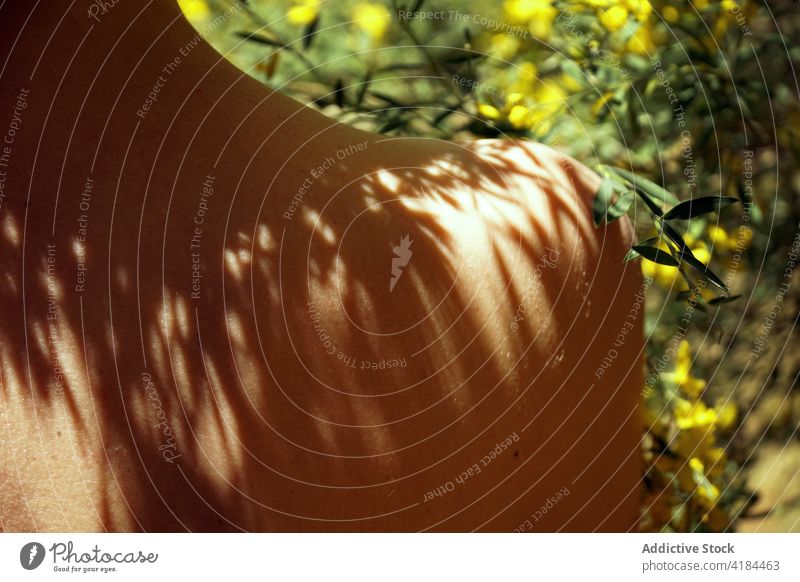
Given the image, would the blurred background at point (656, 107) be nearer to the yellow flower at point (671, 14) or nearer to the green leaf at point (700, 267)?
the yellow flower at point (671, 14)

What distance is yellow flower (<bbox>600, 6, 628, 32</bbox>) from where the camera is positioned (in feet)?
4.17

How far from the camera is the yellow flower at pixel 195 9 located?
1100mm

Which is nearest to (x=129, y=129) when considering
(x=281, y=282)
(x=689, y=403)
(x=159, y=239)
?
(x=159, y=239)

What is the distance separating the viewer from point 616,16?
127cm

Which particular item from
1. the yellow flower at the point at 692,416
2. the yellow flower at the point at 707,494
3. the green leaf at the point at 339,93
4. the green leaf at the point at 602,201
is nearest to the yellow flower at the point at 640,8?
the green leaf at the point at 602,201

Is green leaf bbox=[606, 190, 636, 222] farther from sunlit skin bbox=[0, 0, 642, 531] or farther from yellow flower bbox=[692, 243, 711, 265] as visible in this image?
yellow flower bbox=[692, 243, 711, 265]

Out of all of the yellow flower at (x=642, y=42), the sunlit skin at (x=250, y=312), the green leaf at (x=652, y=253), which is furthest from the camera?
the yellow flower at (x=642, y=42)

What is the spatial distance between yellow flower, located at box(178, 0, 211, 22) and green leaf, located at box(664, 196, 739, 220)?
2.45 feet

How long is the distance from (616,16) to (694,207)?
1.34 ft

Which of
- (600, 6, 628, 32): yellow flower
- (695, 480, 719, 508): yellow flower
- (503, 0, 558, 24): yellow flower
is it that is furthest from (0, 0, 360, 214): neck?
(695, 480, 719, 508): yellow flower

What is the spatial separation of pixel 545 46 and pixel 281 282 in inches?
29.6

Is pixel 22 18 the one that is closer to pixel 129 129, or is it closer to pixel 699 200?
pixel 129 129

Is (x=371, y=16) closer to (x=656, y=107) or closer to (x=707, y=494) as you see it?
(x=656, y=107)

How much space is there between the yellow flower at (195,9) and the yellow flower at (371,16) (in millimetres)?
242
